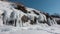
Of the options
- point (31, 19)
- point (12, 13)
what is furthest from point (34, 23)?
point (12, 13)

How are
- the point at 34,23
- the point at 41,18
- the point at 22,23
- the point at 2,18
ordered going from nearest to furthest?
the point at 2,18 → the point at 22,23 → the point at 34,23 → the point at 41,18

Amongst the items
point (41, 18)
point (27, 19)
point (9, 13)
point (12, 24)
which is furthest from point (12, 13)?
point (41, 18)

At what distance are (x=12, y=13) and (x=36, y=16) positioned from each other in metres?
2.34

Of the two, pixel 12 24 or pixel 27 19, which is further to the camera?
pixel 27 19

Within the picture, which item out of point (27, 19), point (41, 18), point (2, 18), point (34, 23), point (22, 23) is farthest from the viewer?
point (41, 18)

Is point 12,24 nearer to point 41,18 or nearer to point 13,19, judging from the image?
point 13,19

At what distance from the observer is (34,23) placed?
10078 mm

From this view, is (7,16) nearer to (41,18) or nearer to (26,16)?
(26,16)

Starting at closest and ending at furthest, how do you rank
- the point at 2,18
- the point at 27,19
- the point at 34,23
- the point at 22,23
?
the point at 2,18 < the point at 22,23 < the point at 27,19 < the point at 34,23

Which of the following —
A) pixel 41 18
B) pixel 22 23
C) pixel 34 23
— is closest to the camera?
pixel 22 23

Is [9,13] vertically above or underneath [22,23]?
above

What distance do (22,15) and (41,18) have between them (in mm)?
2423

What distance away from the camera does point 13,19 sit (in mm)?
8258

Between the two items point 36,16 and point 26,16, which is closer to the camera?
point 26,16
